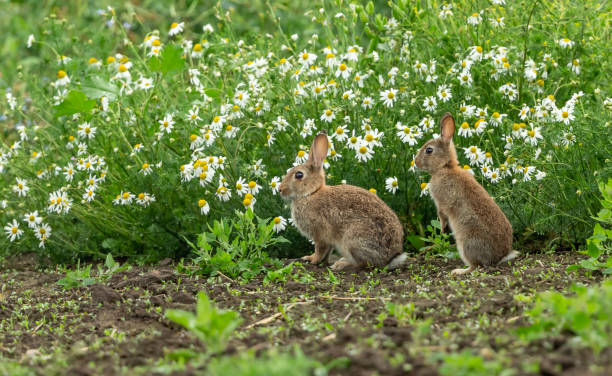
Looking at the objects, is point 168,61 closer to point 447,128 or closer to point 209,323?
point 447,128

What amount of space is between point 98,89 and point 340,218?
2449 millimetres

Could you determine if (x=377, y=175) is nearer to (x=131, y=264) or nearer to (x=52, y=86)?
(x=131, y=264)

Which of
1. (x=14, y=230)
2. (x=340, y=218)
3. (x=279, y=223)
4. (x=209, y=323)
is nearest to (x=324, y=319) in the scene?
(x=209, y=323)

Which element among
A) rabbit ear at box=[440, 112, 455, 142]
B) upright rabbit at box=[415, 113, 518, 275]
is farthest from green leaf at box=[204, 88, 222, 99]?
rabbit ear at box=[440, 112, 455, 142]

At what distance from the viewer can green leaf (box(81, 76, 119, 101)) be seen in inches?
254

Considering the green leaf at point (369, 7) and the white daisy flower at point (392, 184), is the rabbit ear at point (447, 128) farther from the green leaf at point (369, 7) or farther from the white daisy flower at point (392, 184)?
the green leaf at point (369, 7)

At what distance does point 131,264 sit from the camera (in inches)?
251

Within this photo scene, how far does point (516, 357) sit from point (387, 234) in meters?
2.38

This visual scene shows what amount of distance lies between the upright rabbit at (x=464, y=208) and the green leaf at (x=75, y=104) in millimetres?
2834

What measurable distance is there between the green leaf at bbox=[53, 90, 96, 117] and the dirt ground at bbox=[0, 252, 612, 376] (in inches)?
58.7

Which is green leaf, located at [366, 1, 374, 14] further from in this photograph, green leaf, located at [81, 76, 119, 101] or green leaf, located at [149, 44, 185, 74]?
green leaf, located at [81, 76, 119, 101]

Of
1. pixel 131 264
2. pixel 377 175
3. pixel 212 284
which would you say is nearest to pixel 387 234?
pixel 377 175

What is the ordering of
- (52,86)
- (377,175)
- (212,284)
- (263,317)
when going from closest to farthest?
1. (263,317)
2. (212,284)
3. (377,175)
4. (52,86)

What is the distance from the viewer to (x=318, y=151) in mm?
5742
